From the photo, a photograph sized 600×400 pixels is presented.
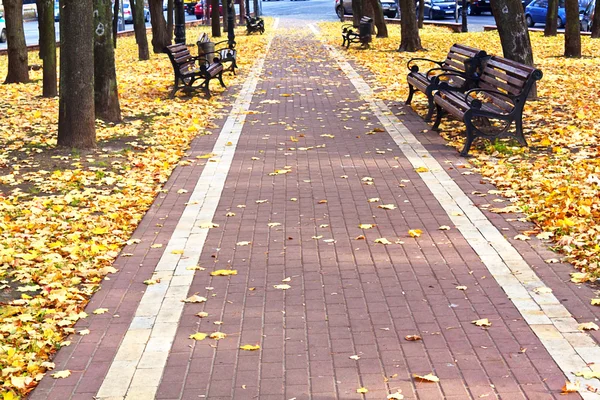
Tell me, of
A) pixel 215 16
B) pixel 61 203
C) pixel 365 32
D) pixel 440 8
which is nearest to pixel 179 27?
pixel 365 32

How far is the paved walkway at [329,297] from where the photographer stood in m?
4.69

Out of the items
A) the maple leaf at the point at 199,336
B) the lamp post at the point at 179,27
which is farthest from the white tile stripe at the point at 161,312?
the lamp post at the point at 179,27

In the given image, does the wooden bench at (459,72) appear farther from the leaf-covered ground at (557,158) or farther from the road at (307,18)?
the road at (307,18)

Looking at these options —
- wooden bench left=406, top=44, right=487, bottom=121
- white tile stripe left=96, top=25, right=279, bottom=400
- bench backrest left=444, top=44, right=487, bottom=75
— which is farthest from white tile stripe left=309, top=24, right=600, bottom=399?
bench backrest left=444, top=44, right=487, bottom=75

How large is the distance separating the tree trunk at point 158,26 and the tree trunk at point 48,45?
10109mm

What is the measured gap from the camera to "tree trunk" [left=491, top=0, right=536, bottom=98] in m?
14.3

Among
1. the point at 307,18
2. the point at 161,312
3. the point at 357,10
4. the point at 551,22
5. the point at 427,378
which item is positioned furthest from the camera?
the point at 307,18

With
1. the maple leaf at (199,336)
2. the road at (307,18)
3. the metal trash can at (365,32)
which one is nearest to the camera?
the maple leaf at (199,336)

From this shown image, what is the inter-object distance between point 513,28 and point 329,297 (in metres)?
9.63

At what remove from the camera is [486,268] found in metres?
6.36

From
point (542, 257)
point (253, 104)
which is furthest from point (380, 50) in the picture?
point (542, 257)

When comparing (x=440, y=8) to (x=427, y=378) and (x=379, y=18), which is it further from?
(x=427, y=378)

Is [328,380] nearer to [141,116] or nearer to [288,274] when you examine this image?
[288,274]

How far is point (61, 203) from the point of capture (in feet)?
28.0
